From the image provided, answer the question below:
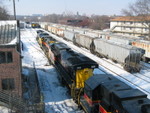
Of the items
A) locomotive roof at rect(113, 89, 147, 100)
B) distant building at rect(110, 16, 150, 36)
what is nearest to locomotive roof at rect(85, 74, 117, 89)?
locomotive roof at rect(113, 89, 147, 100)

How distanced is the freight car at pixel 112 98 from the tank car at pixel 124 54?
1311cm

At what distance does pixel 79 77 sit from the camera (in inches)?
575

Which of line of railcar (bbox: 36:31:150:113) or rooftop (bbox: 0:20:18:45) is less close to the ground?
rooftop (bbox: 0:20:18:45)

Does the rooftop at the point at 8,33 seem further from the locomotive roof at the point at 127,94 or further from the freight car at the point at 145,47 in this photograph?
the freight car at the point at 145,47

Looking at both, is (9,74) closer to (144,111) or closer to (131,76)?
(144,111)

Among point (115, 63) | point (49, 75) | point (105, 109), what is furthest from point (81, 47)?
point (105, 109)

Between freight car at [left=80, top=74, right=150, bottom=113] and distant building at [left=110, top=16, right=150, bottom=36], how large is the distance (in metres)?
59.3

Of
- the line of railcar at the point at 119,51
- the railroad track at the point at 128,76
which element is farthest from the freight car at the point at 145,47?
the railroad track at the point at 128,76

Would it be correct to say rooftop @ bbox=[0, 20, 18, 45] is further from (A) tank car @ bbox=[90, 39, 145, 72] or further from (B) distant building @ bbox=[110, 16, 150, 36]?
(B) distant building @ bbox=[110, 16, 150, 36]

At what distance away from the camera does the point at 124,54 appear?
25.8 meters

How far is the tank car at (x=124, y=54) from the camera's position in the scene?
24.8 metres

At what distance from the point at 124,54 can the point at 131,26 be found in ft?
171

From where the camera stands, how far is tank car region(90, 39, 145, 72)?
24781 mm

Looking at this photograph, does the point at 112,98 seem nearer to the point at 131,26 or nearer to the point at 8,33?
the point at 8,33
